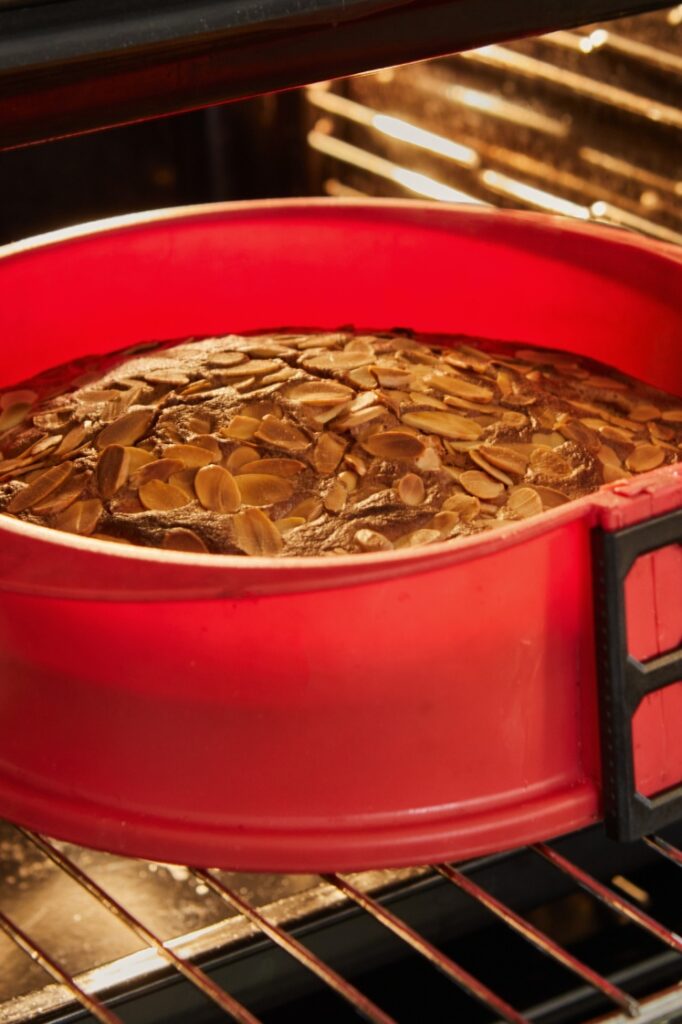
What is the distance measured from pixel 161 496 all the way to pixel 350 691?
0.19 m

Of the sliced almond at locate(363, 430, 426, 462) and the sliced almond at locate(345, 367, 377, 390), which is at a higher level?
the sliced almond at locate(345, 367, 377, 390)

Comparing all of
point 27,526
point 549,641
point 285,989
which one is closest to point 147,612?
point 27,526

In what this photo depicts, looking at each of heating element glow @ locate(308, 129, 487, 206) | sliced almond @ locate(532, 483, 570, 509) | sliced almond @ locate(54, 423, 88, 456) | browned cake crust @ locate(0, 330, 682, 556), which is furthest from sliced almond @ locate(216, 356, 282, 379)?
heating element glow @ locate(308, 129, 487, 206)

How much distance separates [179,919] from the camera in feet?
3.54

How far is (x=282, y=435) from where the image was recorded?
81 centimetres

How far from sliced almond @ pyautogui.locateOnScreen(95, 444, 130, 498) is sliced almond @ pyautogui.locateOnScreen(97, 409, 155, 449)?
2 centimetres

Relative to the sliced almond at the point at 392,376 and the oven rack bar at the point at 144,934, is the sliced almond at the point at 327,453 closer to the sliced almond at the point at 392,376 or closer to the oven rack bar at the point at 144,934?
the sliced almond at the point at 392,376

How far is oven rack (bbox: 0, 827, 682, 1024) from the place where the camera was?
2.50ft

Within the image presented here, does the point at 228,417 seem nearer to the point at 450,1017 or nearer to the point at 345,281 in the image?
the point at 345,281

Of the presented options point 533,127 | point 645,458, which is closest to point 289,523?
point 645,458

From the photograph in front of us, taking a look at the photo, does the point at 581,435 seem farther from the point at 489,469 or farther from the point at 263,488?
the point at 263,488

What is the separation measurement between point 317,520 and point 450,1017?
0.50 m

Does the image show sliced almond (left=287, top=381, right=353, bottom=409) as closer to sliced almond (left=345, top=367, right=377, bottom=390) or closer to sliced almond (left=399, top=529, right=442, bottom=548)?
sliced almond (left=345, top=367, right=377, bottom=390)

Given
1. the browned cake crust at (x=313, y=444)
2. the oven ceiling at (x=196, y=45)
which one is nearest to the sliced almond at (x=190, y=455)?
the browned cake crust at (x=313, y=444)
